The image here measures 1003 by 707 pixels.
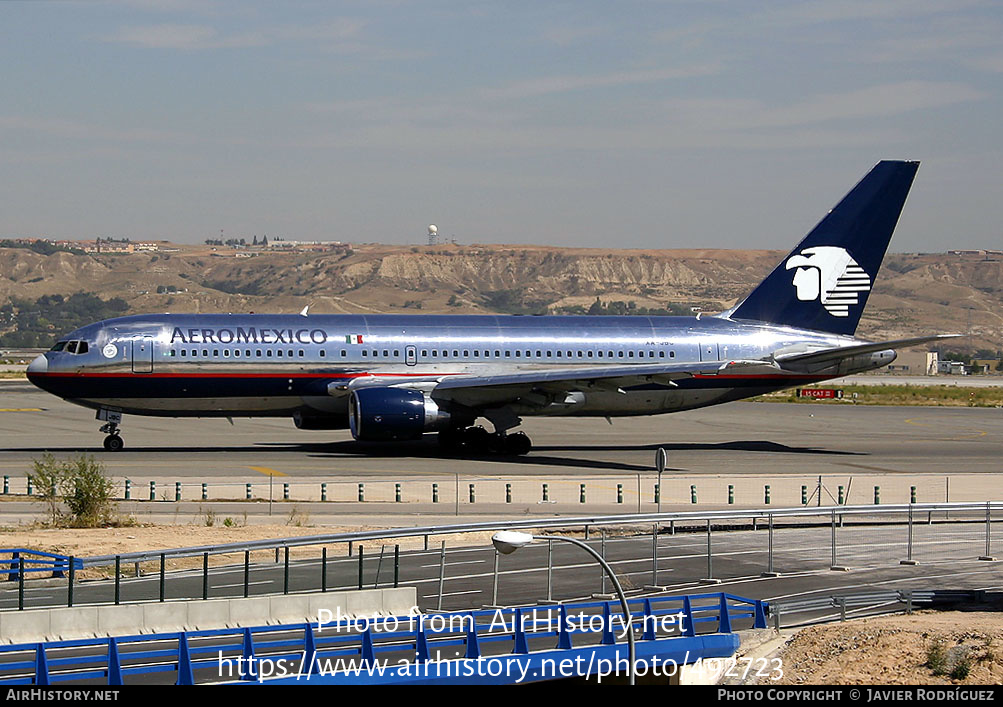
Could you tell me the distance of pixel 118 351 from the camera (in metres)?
46.1

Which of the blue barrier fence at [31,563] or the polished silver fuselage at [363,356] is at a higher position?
the polished silver fuselage at [363,356]

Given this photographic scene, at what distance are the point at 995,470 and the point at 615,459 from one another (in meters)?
14.2

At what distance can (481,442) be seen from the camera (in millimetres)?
49625

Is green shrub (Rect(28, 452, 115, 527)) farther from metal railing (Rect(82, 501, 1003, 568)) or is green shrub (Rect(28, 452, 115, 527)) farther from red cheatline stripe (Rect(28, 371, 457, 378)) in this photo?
red cheatline stripe (Rect(28, 371, 457, 378))

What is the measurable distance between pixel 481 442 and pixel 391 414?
17.8 feet

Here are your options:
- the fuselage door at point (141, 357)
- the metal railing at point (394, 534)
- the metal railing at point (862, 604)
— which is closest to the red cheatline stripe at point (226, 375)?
the fuselage door at point (141, 357)

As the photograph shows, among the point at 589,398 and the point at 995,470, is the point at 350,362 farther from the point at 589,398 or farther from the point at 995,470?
the point at 995,470

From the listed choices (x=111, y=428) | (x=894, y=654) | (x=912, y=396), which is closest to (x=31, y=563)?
(x=894, y=654)

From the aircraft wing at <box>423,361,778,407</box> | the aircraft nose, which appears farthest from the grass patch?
the aircraft nose

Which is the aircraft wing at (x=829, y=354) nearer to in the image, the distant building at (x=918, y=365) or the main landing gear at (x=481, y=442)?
the main landing gear at (x=481, y=442)

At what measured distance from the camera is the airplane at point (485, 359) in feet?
152

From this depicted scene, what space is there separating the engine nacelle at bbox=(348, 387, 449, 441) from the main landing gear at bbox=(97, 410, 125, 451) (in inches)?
356

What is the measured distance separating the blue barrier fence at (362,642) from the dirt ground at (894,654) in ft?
3.86
